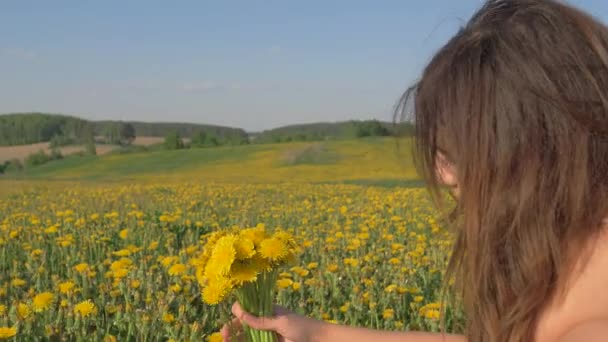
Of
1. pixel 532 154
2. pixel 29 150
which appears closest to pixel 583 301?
pixel 532 154

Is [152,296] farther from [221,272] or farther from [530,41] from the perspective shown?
[530,41]

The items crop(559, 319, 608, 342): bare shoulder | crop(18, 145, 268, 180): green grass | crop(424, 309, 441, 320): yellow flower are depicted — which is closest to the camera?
crop(559, 319, 608, 342): bare shoulder

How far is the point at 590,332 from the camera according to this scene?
125 cm

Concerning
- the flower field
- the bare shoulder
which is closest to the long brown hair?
the bare shoulder

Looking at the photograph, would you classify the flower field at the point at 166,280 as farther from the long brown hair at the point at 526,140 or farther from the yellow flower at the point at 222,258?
the long brown hair at the point at 526,140

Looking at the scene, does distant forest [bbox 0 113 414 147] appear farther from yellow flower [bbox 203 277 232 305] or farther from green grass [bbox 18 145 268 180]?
yellow flower [bbox 203 277 232 305]

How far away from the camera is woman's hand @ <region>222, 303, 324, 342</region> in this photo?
191 cm

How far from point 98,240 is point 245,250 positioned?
13.5 ft

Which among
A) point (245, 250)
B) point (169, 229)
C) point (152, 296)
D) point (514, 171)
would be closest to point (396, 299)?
point (152, 296)

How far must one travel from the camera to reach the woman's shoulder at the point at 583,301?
1.38 metres

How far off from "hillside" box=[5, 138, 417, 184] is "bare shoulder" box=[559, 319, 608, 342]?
2359 centimetres

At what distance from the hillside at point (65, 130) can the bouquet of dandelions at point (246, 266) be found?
178ft

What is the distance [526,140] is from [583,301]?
0.98ft

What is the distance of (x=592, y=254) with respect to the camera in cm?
144
